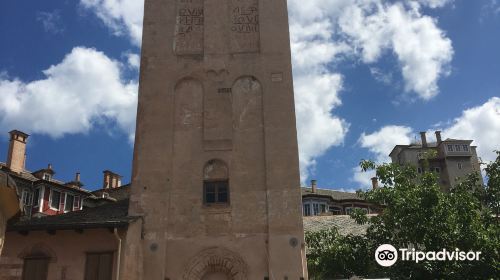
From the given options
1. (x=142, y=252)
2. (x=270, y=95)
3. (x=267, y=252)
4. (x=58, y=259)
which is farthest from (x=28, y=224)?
(x=270, y=95)

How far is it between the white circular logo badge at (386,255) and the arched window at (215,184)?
Answer: 19.5 feet

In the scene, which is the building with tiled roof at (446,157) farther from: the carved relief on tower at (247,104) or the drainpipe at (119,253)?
the drainpipe at (119,253)

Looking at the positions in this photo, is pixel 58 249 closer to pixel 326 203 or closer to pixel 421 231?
pixel 421 231

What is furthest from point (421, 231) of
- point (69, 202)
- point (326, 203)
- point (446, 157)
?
point (446, 157)

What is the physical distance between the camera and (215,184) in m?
18.1

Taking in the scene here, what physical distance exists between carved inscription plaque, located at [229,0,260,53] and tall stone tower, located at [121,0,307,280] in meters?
0.04

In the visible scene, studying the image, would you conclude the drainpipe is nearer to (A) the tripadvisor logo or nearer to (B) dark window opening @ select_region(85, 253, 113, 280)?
(B) dark window opening @ select_region(85, 253, 113, 280)

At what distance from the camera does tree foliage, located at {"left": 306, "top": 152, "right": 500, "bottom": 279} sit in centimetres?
1745

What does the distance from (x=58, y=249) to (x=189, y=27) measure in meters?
9.96

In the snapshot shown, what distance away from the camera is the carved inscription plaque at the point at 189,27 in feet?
66.2

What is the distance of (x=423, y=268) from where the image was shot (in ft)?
57.6

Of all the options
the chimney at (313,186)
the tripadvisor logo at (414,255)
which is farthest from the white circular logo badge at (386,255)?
the chimney at (313,186)

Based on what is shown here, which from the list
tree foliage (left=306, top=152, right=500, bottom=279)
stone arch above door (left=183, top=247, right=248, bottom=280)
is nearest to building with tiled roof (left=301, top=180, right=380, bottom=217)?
tree foliage (left=306, top=152, right=500, bottom=279)

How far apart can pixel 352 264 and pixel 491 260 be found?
189 inches
